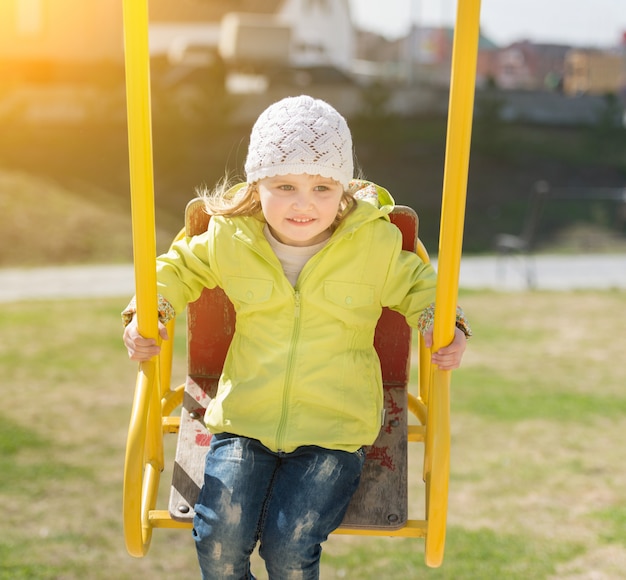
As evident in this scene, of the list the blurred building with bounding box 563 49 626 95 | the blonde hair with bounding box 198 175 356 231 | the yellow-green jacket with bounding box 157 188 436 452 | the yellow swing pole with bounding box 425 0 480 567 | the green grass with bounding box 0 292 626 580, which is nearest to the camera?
the yellow swing pole with bounding box 425 0 480 567

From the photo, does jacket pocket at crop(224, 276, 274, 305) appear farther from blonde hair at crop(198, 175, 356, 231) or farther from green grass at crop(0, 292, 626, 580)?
green grass at crop(0, 292, 626, 580)

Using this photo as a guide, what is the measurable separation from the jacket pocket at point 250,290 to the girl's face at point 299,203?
0.13m

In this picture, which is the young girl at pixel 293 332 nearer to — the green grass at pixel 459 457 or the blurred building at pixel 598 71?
the green grass at pixel 459 457

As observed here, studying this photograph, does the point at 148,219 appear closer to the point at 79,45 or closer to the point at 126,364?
the point at 126,364

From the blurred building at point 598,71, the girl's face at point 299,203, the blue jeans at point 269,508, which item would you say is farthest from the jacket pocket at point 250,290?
the blurred building at point 598,71

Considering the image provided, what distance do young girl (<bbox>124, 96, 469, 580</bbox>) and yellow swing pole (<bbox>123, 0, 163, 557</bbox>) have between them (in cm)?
10

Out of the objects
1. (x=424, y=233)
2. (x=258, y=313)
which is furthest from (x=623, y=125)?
(x=258, y=313)

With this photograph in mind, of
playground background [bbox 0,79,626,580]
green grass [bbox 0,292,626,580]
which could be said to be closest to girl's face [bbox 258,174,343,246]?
playground background [bbox 0,79,626,580]

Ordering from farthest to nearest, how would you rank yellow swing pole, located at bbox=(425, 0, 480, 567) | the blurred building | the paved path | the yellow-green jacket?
1. the blurred building
2. the paved path
3. the yellow-green jacket
4. yellow swing pole, located at bbox=(425, 0, 480, 567)

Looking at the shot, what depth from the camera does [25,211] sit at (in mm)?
13711

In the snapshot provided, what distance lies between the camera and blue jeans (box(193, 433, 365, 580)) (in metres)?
2.09

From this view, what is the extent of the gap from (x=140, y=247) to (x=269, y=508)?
0.65 meters

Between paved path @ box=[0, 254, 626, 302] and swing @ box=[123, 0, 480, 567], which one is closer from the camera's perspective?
swing @ box=[123, 0, 480, 567]

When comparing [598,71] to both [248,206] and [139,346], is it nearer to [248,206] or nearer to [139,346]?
[248,206]
